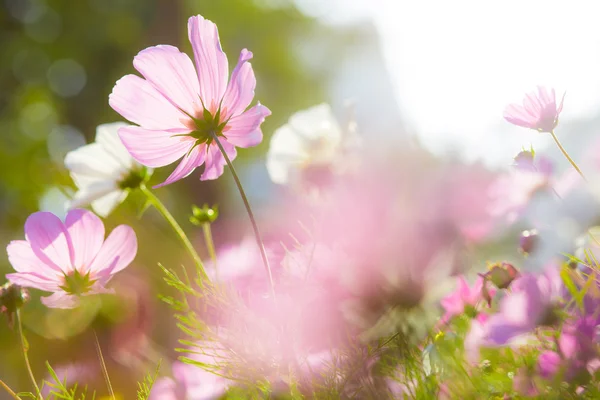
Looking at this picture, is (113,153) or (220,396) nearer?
(220,396)

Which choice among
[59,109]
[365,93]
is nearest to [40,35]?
[59,109]

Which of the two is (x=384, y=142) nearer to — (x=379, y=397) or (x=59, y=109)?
(x=379, y=397)

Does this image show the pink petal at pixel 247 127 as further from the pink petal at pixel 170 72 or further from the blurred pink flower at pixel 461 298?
the blurred pink flower at pixel 461 298

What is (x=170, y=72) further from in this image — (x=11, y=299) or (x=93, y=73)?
(x=93, y=73)

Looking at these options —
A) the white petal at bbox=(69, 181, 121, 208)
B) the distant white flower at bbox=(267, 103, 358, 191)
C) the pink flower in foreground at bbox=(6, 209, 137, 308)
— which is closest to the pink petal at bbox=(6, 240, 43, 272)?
the pink flower in foreground at bbox=(6, 209, 137, 308)

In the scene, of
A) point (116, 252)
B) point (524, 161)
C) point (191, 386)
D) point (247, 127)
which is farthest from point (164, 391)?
point (524, 161)

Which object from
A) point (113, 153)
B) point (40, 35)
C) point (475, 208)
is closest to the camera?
point (475, 208)
